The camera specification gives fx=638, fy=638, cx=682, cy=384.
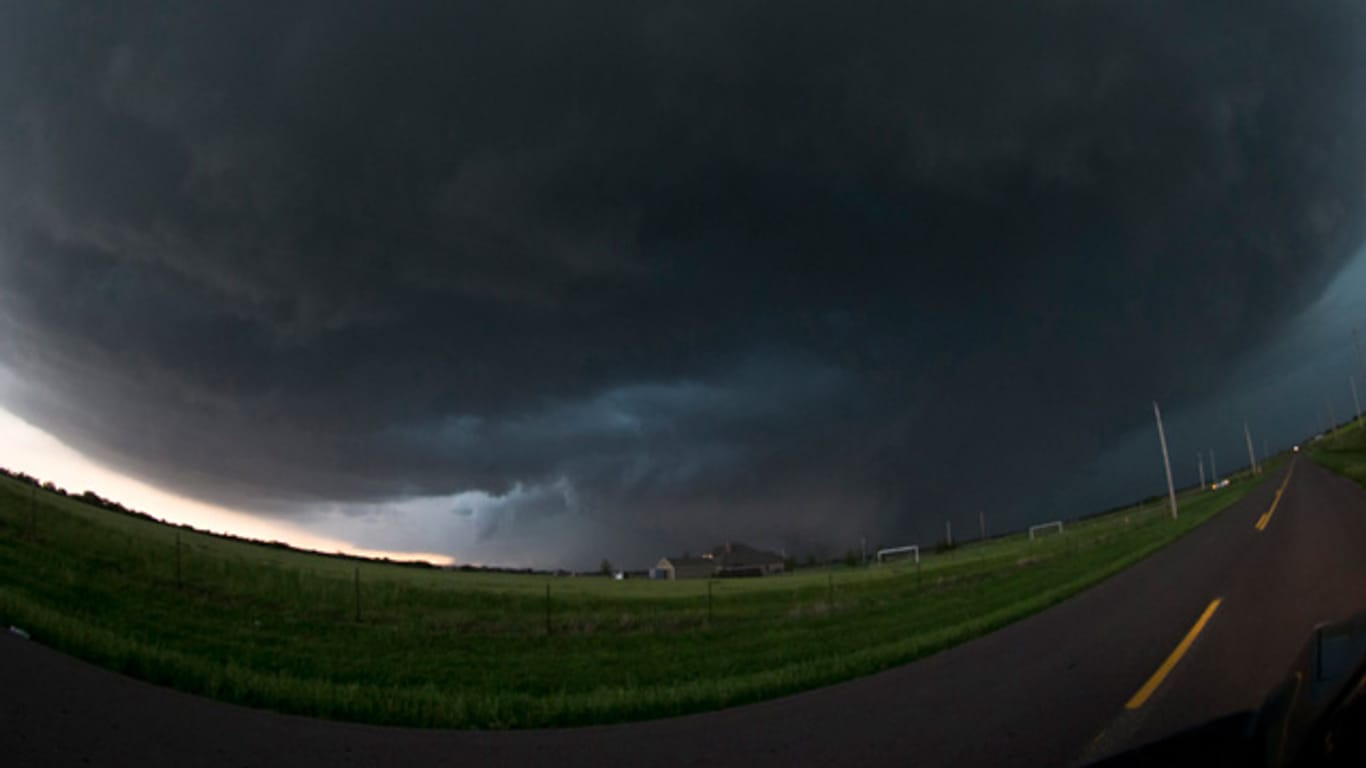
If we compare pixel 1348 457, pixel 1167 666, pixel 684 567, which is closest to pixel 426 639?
pixel 1167 666

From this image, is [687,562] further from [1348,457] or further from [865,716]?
[865,716]

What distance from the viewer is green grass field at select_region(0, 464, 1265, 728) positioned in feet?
27.8

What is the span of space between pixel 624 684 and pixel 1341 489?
1480 inches

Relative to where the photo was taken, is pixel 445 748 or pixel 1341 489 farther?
pixel 1341 489

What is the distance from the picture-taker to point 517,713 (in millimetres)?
7934

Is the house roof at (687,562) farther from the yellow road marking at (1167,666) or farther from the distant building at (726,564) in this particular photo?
the yellow road marking at (1167,666)

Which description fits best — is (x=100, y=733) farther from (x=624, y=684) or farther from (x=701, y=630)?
(x=701, y=630)

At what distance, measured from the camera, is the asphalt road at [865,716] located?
5.61 meters

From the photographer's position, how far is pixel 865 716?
683 cm

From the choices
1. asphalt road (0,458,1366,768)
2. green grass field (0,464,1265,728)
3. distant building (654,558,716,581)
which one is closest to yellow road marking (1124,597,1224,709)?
asphalt road (0,458,1366,768)

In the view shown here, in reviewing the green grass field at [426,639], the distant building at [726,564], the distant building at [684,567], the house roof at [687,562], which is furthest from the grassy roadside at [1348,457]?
the house roof at [687,562]

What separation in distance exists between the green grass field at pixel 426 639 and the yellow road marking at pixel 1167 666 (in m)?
3.42

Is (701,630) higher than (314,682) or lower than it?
lower

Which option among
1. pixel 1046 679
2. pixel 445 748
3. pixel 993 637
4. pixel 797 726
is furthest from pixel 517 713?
pixel 993 637
